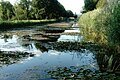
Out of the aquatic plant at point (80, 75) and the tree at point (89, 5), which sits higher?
the tree at point (89, 5)

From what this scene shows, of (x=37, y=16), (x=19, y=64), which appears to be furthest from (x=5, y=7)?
(x=19, y=64)

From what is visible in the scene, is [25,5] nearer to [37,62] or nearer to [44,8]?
[44,8]

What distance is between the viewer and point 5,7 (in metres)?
84.6

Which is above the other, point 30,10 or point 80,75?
point 30,10

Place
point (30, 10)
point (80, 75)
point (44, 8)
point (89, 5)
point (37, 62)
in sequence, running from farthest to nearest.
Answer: point (44, 8)
point (30, 10)
point (89, 5)
point (37, 62)
point (80, 75)

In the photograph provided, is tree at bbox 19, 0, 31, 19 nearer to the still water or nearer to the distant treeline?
the distant treeline

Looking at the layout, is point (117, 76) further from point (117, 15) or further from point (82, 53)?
point (82, 53)

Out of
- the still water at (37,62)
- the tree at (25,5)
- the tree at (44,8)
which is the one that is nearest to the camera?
the still water at (37,62)

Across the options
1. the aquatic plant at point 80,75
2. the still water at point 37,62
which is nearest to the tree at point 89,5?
the still water at point 37,62

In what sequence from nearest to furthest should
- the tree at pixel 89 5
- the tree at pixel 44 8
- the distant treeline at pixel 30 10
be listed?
1. the distant treeline at pixel 30 10
2. the tree at pixel 89 5
3. the tree at pixel 44 8

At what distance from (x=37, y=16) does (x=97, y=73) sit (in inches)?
3307

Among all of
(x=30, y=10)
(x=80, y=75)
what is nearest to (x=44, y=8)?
(x=30, y=10)

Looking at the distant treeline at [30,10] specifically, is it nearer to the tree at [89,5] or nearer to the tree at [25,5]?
the tree at [25,5]

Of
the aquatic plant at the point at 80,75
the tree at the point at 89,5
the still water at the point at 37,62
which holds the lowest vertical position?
the still water at the point at 37,62
